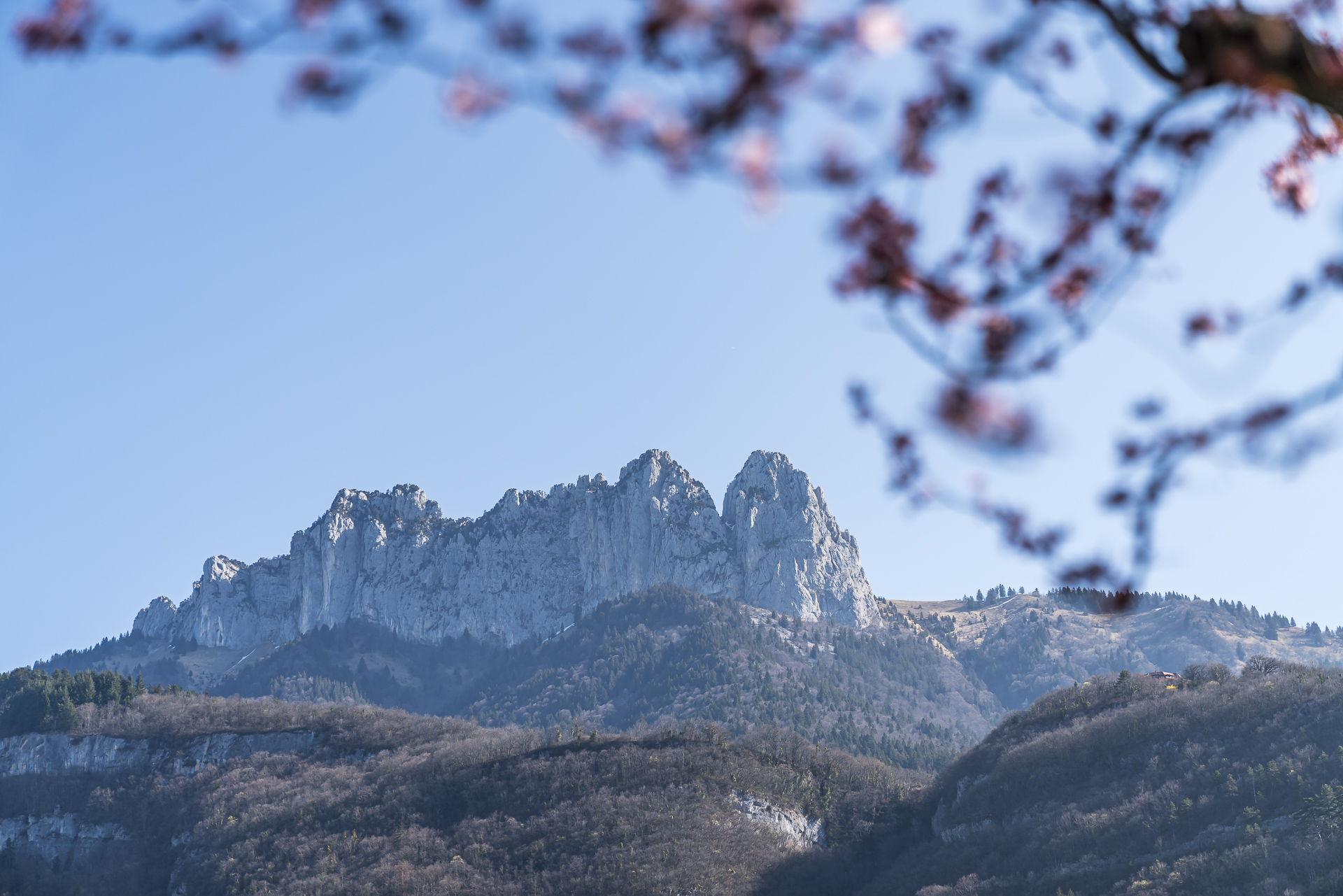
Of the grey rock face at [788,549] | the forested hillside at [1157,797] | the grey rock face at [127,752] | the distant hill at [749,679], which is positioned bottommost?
the forested hillside at [1157,797]

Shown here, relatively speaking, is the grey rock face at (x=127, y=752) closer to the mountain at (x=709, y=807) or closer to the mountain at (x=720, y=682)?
the mountain at (x=709, y=807)

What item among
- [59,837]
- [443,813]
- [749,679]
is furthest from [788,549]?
[59,837]

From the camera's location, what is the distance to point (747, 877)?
216 ft

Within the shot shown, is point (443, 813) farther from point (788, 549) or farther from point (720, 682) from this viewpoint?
point (788, 549)

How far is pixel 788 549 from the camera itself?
186 metres

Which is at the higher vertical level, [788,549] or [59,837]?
[788,549]

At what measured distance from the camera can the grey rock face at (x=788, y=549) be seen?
7274 inches

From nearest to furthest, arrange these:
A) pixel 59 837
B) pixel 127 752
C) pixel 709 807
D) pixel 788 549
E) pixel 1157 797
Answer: pixel 1157 797
pixel 709 807
pixel 59 837
pixel 127 752
pixel 788 549

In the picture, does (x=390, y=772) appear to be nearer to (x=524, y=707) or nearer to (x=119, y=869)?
(x=119, y=869)

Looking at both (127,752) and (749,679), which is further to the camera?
(749,679)

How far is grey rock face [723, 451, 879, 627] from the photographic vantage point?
184750 millimetres

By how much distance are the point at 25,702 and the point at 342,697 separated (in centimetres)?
7337

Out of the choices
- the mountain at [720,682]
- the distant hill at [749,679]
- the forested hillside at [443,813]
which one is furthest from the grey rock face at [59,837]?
the distant hill at [749,679]

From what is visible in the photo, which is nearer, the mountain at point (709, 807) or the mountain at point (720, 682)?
the mountain at point (709, 807)
